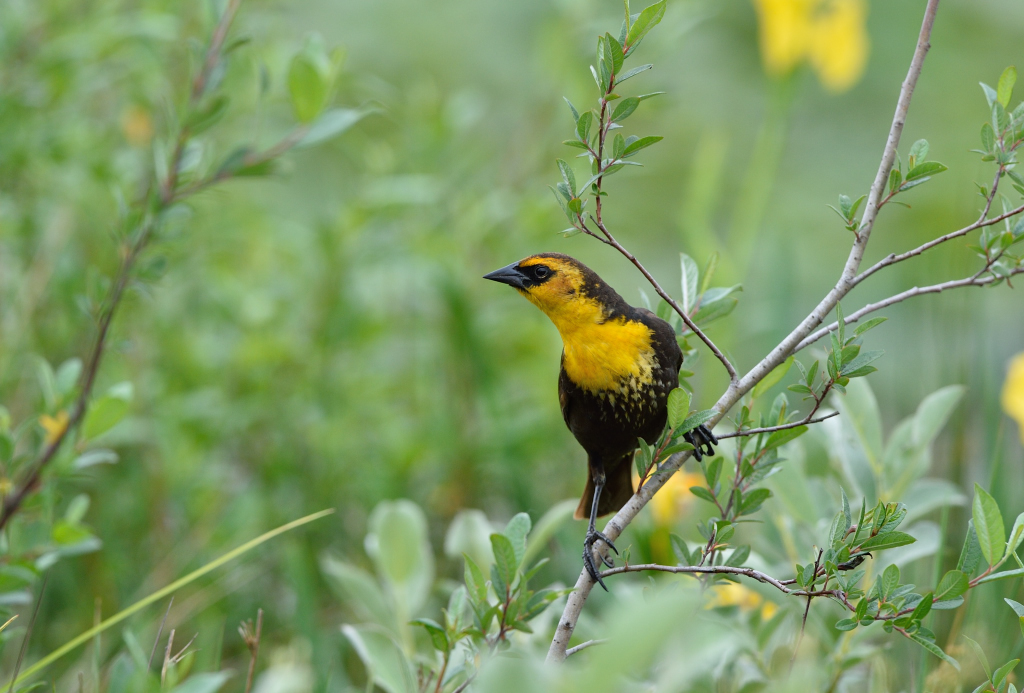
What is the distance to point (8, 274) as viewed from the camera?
9.93ft

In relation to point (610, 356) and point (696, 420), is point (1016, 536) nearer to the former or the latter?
point (696, 420)

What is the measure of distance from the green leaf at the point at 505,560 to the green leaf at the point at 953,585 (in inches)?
22.7

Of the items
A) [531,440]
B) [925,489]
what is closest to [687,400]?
[925,489]

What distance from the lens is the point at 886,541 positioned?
1.25 metres

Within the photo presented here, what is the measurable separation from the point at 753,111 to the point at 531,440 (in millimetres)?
4763

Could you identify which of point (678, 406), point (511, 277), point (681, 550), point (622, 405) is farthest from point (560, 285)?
point (681, 550)

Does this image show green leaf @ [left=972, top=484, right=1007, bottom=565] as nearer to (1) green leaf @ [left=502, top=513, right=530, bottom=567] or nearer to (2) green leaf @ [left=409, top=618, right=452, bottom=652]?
(1) green leaf @ [left=502, top=513, right=530, bottom=567]

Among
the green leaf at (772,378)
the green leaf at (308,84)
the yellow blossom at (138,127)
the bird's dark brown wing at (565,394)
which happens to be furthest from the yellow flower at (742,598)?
the yellow blossom at (138,127)

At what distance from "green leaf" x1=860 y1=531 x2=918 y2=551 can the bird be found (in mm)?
463

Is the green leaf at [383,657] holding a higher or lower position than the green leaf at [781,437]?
lower

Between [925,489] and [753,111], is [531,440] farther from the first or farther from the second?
[753,111]

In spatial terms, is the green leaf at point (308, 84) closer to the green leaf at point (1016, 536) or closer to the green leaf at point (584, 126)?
the green leaf at point (584, 126)

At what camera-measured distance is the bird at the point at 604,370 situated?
1824 millimetres

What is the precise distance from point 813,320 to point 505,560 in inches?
21.8
